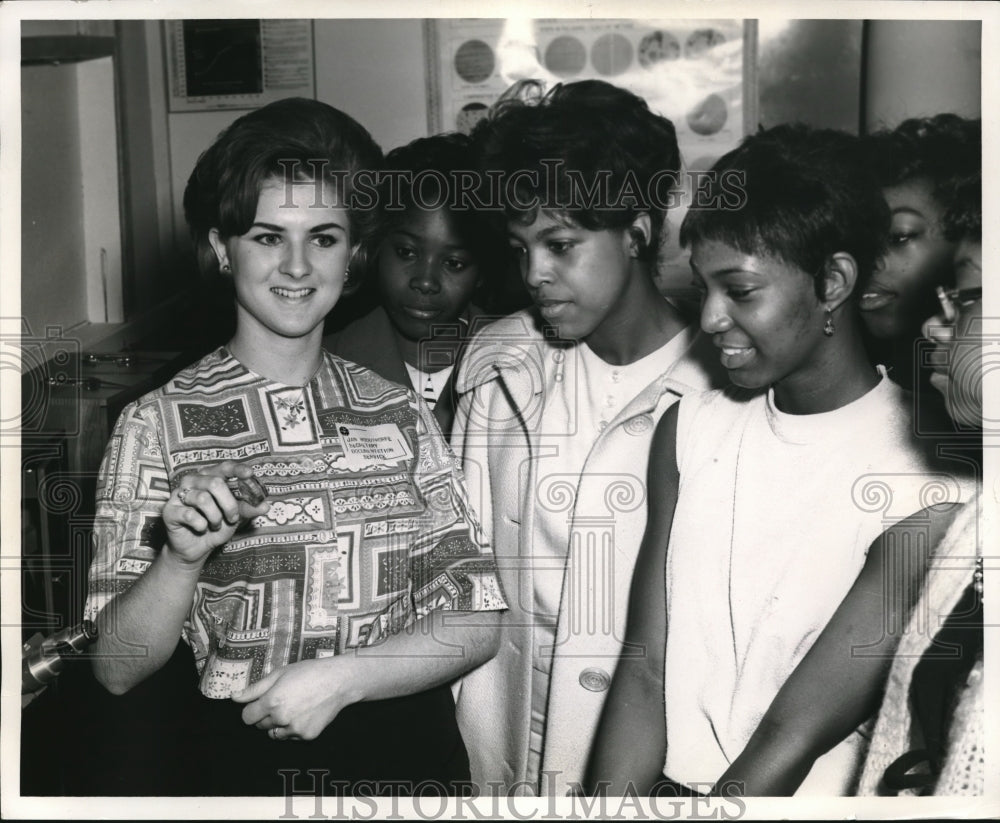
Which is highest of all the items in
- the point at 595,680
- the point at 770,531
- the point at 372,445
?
the point at 372,445

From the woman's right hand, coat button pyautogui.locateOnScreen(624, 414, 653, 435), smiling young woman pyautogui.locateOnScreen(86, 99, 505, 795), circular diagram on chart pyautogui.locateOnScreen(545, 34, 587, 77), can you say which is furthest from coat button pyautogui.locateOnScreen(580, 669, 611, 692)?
circular diagram on chart pyautogui.locateOnScreen(545, 34, 587, 77)

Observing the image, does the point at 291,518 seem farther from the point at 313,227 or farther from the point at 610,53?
the point at 610,53

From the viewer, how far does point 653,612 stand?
1318 mm

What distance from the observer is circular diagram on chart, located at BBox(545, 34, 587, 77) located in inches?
52.8

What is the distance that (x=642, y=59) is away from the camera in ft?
4.42

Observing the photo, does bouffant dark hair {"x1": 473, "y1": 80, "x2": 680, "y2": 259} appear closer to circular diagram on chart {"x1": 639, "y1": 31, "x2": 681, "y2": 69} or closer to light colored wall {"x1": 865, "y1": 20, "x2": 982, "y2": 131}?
circular diagram on chart {"x1": 639, "y1": 31, "x2": 681, "y2": 69}

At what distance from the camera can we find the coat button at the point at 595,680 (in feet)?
4.37

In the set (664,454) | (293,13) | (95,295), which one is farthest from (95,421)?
(664,454)

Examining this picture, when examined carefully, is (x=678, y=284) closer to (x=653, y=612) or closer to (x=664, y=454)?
(x=664, y=454)

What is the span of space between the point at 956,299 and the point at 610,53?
20.3 inches

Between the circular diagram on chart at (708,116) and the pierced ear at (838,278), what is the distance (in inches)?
9.2

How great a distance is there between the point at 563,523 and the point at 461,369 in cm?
23

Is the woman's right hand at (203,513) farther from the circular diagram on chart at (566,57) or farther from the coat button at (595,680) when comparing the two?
the circular diagram on chart at (566,57)

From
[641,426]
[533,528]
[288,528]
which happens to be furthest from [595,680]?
[288,528]
